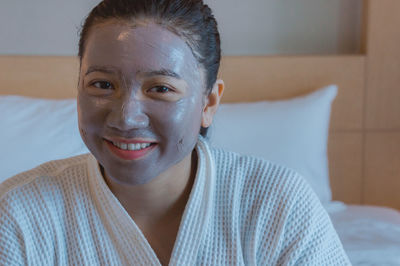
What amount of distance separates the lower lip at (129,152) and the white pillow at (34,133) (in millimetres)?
802

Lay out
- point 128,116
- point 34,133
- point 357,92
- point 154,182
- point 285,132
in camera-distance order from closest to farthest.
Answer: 1. point 128,116
2. point 154,182
3. point 34,133
4. point 285,132
5. point 357,92

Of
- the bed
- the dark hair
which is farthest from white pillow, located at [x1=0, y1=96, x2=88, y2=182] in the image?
the dark hair

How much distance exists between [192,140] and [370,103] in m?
1.42

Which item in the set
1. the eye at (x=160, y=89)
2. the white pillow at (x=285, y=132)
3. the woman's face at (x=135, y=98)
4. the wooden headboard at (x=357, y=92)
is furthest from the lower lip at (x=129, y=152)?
the wooden headboard at (x=357, y=92)

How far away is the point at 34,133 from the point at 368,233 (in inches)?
44.2

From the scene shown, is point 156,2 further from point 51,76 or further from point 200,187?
point 51,76

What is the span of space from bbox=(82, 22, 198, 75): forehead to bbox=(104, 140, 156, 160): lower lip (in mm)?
143

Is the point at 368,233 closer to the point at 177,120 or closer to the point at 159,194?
the point at 159,194

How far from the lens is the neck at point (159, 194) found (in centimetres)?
116

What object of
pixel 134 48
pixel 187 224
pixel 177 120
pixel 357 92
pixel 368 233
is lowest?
pixel 368 233

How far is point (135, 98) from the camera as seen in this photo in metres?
1.00

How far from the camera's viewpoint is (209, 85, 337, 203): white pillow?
6.55ft

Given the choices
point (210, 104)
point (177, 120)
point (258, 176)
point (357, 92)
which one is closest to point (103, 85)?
point (177, 120)

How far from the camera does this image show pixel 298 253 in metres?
1.12
